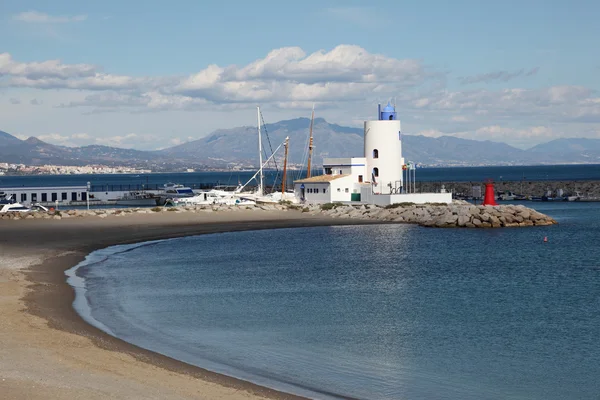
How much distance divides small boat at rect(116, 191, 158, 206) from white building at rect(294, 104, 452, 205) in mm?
31577

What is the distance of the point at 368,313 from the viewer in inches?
901

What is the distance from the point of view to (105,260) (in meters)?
35.3

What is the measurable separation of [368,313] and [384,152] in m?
39.4

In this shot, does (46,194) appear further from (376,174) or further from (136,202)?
(376,174)

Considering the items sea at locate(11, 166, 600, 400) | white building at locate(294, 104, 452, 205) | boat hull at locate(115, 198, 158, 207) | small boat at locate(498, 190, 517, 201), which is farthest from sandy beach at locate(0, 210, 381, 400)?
small boat at locate(498, 190, 517, 201)

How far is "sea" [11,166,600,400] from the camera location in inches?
624

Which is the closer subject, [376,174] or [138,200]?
[376,174]

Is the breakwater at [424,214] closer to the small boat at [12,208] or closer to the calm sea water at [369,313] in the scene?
the small boat at [12,208]

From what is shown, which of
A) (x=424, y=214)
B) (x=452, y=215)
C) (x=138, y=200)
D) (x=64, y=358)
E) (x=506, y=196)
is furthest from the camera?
(x=506, y=196)

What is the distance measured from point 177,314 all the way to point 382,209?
121 ft

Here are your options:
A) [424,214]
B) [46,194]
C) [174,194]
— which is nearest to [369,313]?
[424,214]

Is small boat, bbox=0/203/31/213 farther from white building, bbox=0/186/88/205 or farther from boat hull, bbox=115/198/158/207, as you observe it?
boat hull, bbox=115/198/158/207

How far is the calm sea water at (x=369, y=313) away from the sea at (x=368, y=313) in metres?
0.06

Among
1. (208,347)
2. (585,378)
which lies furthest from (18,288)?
(585,378)
